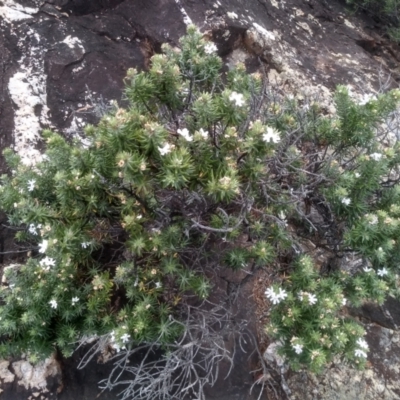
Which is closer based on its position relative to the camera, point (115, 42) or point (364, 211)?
point (364, 211)

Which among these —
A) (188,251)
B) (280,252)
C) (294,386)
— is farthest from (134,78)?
(294,386)

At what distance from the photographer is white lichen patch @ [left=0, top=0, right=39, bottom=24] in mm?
3949

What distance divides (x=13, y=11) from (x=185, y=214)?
103 inches

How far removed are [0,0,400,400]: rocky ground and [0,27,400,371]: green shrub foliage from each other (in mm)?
477

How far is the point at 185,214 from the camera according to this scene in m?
2.65

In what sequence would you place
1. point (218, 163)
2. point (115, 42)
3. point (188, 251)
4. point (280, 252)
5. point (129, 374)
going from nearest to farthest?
point (218, 163), point (188, 251), point (280, 252), point (129, 374), point (115, 42)

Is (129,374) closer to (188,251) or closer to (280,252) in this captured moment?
(188,251)

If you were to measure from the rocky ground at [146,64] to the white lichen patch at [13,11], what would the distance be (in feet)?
0.04

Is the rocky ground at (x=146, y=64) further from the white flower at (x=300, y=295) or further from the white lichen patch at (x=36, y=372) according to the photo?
the white flower at (x=300, y=295)

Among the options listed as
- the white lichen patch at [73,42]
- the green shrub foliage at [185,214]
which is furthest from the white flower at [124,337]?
the white lichen patch at [73,42]

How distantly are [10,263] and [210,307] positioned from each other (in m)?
1.45

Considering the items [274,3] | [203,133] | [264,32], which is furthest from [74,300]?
[274,3]

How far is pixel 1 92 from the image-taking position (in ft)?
12.2

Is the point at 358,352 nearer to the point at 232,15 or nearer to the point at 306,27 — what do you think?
the point at 232,15
